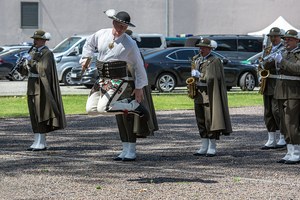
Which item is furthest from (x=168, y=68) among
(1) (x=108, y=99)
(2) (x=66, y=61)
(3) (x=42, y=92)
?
(1) (x=108, y=99)

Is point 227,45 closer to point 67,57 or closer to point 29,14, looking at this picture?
point 67,57

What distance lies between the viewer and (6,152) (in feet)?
26.5

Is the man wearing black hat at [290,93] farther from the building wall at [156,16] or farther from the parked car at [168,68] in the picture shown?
the building wall at [156,16]

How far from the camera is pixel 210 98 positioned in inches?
314

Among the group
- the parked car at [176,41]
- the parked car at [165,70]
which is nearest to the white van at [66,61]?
the parked car at [165,70]

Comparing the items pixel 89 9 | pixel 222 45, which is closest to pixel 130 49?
pixel 222 45

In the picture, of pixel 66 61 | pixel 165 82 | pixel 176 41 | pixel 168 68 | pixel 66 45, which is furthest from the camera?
pixel 176 41

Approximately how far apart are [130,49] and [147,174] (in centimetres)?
156

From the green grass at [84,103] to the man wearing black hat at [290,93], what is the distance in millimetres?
7429

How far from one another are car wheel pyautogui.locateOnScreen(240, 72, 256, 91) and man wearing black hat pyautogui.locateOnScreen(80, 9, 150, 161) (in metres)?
14.6

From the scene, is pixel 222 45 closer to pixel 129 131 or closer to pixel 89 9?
pixel 89 9

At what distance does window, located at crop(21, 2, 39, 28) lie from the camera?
35.0 m

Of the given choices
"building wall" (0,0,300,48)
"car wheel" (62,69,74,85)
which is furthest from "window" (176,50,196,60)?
"building wall" (0,0,300,48)

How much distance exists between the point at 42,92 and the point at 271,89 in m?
3.60
